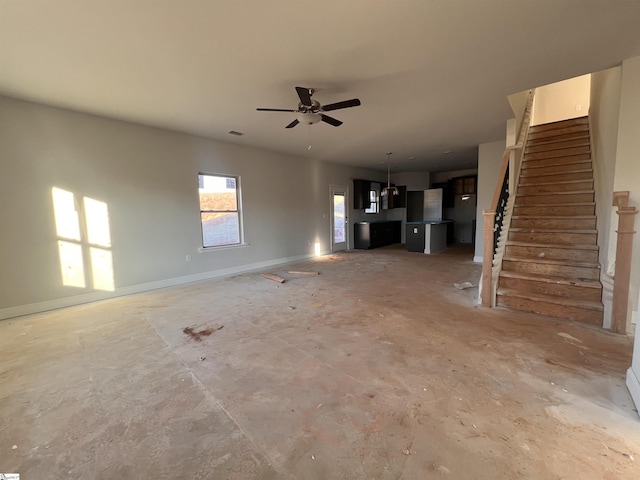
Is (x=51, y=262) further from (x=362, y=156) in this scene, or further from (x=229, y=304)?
(x=362, y=156)

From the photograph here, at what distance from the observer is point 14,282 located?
3.51 meters

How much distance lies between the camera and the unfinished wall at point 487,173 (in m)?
6.11

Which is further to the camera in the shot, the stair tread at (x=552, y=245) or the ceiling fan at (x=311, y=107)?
the stair tread at (x=552, y=245)

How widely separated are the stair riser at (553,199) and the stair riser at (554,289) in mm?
1501

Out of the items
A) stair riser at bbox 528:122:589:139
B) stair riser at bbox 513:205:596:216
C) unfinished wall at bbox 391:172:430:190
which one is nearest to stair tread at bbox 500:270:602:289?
stair riser at bbox 513:205:596:216

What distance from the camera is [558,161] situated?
464 cm

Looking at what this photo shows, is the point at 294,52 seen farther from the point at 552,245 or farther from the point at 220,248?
the point at 220,248

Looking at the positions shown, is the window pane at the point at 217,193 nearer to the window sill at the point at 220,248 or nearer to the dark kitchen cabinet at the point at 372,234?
the window sill at the point at 220,248

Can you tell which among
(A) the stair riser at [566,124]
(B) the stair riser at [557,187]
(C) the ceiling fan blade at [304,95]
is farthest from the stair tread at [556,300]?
(A) the stair riser at [566,124]

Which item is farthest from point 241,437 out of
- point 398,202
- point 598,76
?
point 398,202

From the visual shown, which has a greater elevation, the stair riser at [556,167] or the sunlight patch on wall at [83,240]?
the stair riser at [556,167]

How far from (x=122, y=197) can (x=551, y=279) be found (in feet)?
20.3

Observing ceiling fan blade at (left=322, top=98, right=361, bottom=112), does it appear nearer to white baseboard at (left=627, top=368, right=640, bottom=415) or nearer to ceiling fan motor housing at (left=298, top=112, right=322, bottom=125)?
ceiling fan motor housing at (left=298, top=112, right=322, bottom=125)

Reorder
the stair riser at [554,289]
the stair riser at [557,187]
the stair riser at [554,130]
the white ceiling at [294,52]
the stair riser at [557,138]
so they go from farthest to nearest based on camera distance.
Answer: the stair riser at [554,130]
the stair riser at [557,138]
the stair riser at [557,187]
the stair riser at [554,289]
the white ceiling at [294,52]
